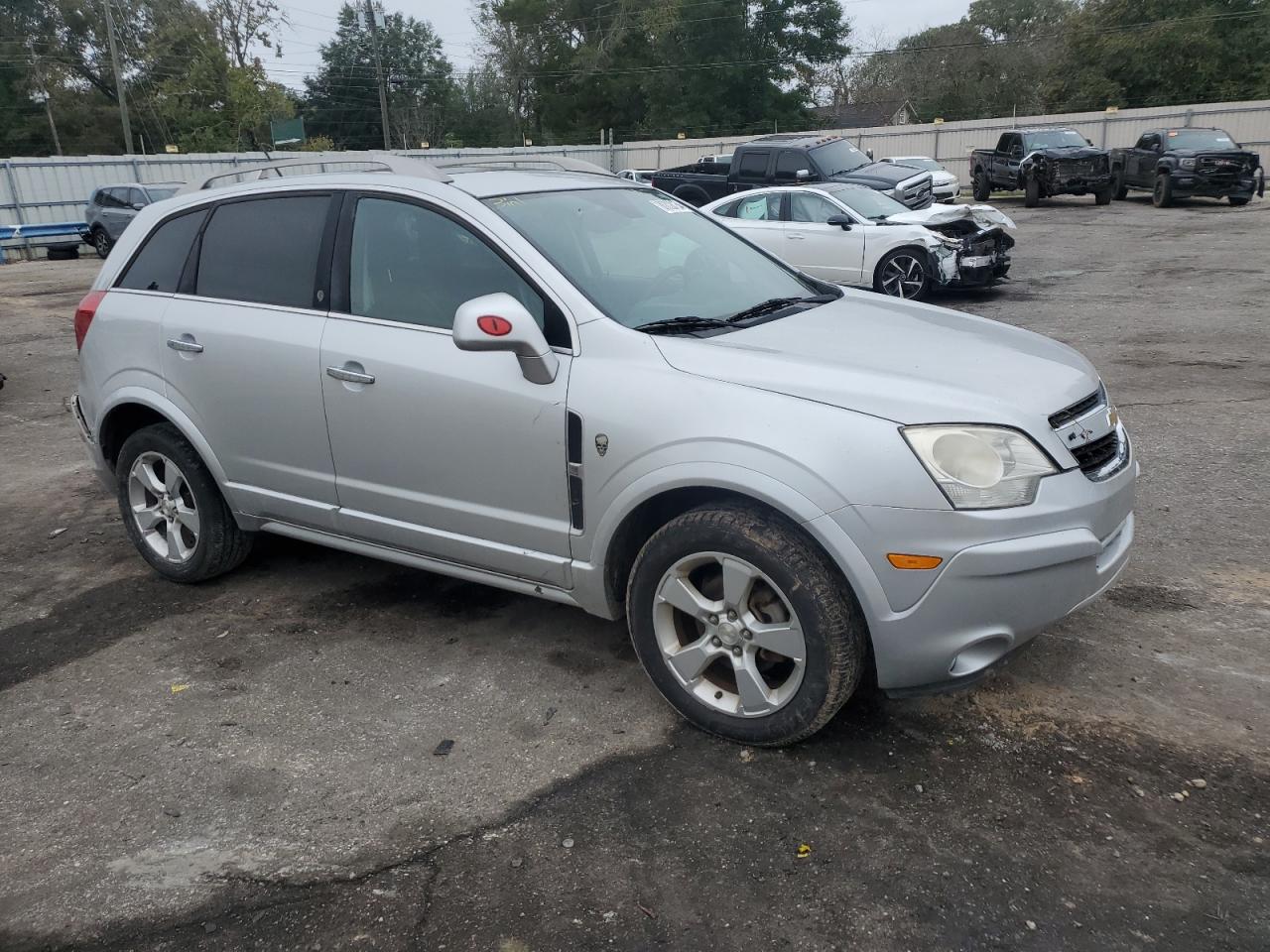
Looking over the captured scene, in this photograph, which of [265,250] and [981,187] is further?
[981,187]

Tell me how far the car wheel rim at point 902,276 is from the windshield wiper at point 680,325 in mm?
9094

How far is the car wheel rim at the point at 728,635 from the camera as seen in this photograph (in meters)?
3.16

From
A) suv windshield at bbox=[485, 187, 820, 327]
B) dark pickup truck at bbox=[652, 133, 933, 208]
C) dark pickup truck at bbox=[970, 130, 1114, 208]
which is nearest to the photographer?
suv windshield at bbox=[485, 187, 820, 327]

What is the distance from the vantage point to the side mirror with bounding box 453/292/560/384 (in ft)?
10.8

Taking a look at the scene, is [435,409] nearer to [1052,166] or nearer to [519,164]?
[519,164]

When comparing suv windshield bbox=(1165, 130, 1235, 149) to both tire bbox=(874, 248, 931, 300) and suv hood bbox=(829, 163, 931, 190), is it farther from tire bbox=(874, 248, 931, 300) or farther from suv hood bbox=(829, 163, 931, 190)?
tire bbox=(874, 248, 931, 300)

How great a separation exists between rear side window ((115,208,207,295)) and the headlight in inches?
135

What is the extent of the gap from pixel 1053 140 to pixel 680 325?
A: 960 inches

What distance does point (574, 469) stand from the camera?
11.4ft

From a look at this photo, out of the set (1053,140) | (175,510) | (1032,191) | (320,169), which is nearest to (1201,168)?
(1053,140)

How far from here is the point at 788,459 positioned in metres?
3.02

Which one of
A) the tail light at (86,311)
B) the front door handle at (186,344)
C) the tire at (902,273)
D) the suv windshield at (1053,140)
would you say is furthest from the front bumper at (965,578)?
the suv windshield at (1053,140)

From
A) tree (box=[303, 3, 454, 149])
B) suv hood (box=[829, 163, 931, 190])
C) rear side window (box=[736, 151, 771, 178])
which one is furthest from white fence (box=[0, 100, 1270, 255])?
tree (box=[303, 3, 454, 149])

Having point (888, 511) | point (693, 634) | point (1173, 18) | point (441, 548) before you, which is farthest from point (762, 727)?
point (1173, 18)
